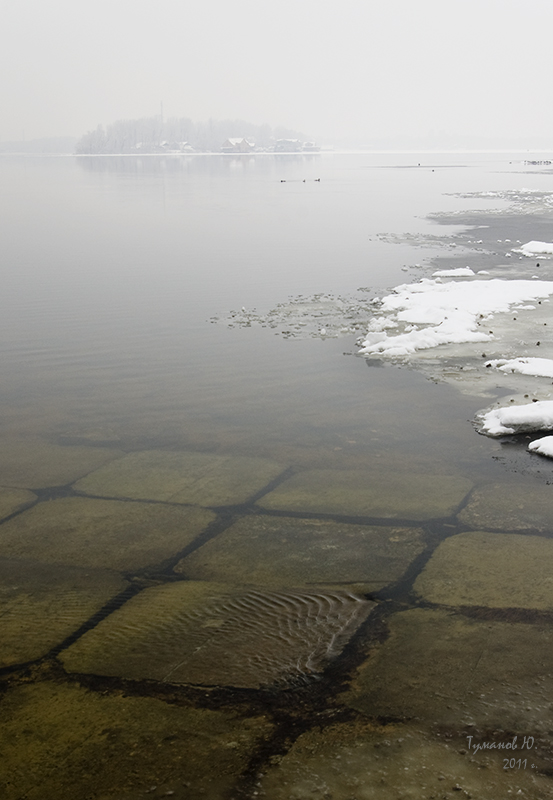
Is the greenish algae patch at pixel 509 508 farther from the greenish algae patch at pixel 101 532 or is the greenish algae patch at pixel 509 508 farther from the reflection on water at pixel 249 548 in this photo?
the greenish algae patch at pixel 101 532

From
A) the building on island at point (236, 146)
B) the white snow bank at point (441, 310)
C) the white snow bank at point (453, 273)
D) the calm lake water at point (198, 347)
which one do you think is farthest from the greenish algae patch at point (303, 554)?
the building on island at point (236, 146)

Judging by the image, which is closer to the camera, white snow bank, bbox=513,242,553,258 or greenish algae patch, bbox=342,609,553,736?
greenish algae patch, bbox=342,609,553,736

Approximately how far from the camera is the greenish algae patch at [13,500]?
16.4ft

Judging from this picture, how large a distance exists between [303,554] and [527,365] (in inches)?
174

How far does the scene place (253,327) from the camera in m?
10.5

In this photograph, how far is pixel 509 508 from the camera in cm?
480

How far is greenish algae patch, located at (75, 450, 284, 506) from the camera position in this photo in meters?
5.15

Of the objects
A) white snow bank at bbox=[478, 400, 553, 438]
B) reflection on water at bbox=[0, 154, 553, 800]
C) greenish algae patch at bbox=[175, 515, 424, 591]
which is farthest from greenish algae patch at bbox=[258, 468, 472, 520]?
white snow bank at bbox=[478, 400, 553, 438]

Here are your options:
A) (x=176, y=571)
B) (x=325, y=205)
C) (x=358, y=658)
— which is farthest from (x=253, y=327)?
(x=325, y=205)

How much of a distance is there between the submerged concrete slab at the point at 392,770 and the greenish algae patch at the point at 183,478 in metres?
2.40

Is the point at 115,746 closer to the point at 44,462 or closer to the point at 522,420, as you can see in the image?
the point at 44,462

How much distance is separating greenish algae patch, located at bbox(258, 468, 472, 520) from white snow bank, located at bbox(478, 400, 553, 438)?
1.02m

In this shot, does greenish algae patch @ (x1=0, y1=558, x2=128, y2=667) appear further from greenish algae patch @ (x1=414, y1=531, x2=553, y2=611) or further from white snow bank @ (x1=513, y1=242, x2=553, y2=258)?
white snow bank @ (x1=513, y1=242, x2=553, y2=258)

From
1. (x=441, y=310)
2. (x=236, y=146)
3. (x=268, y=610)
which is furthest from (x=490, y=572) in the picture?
(x=236, y=146)
